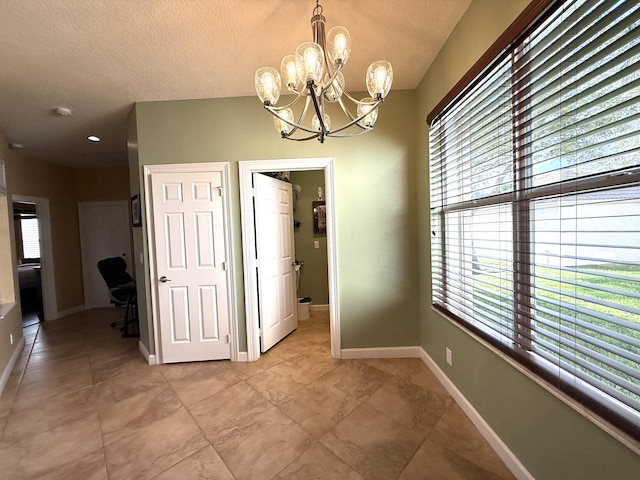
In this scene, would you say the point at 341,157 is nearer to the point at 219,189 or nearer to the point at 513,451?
the point at 219,189

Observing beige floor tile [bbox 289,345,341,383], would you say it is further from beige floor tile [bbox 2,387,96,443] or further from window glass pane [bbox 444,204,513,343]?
beige floor tile [bbox 2,387,96,443]

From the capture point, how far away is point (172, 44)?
1863mm

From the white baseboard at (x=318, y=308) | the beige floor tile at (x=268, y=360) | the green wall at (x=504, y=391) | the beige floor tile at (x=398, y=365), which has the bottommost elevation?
the beige floor tile at (x=398, y=365)

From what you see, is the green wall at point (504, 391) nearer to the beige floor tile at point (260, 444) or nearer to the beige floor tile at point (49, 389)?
the beige floor tile at point (260, 444)

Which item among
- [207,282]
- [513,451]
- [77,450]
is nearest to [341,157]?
[207,282]

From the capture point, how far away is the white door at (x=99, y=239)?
507cm

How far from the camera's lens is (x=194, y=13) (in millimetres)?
1609

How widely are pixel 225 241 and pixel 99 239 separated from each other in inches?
161

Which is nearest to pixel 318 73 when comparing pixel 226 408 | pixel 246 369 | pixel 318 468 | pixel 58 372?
pixel 318 468

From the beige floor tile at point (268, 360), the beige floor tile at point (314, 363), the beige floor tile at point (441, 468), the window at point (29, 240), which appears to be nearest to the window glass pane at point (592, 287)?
the beige floor tile at point (441, 468)

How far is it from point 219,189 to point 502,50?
235 centimetres

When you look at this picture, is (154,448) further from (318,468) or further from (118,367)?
(118,367)

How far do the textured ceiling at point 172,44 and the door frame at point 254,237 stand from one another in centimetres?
72

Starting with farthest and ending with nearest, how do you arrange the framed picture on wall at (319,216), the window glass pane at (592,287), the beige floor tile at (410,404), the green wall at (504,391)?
the framed picture on wall at (319,216)
the beige floor tile at (410,404)
the green wall at (504,391)
the window glass pane at (592,287)
